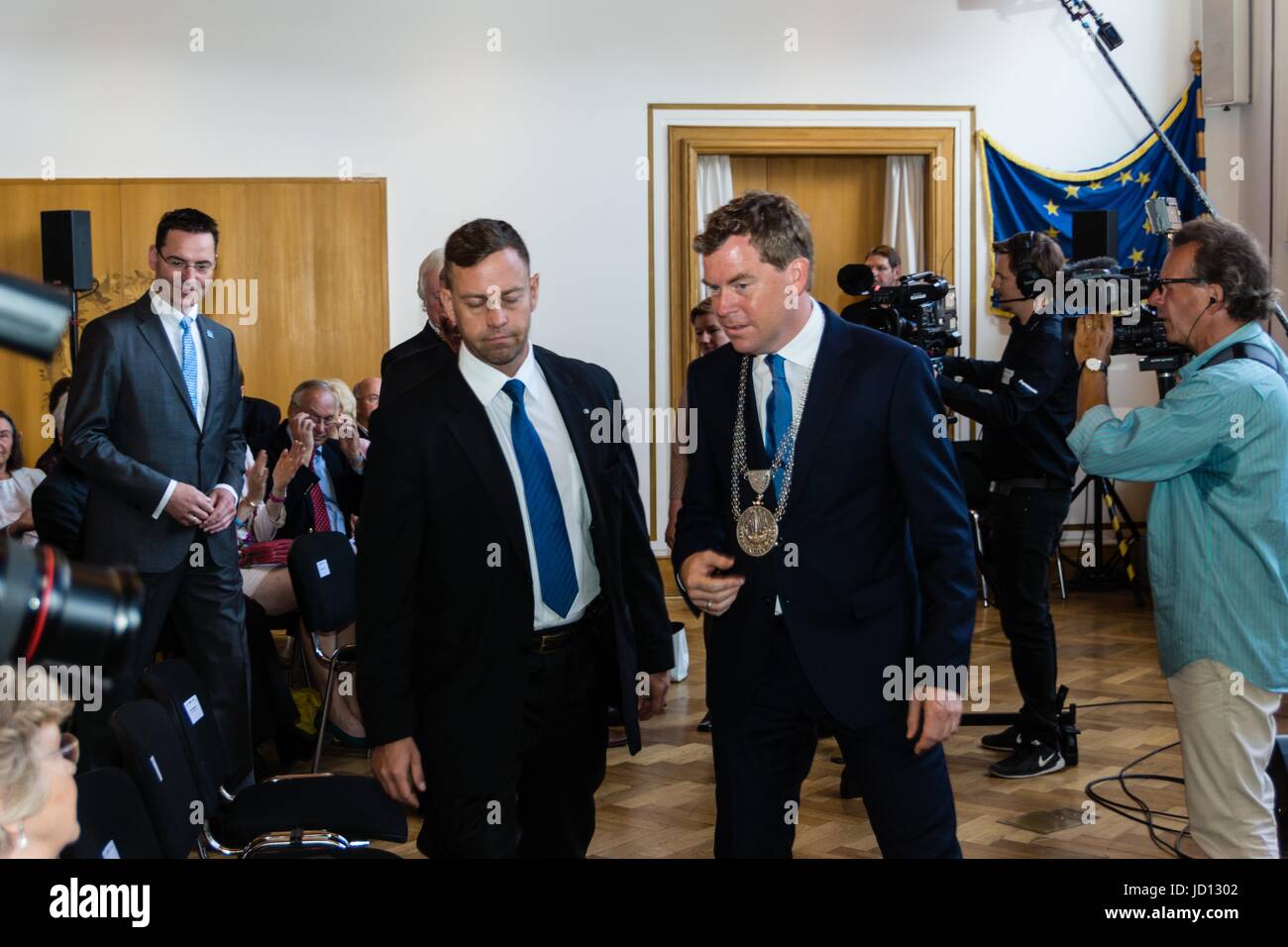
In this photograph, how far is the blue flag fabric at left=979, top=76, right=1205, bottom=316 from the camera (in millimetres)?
9133

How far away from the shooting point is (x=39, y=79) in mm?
8234

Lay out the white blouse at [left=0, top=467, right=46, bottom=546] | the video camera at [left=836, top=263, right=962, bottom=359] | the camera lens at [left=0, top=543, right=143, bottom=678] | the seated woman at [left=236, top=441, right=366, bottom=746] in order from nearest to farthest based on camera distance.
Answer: the camera lens at [left=0, top=543, right=143, bottom=678]
the video camera at [left=836, top=263, right=962, bottom=359]
the seated woman at [left=236, top=441, right=366, bottom=746]
the white blouse at [left=0, top=467, right=46, bottom=546]

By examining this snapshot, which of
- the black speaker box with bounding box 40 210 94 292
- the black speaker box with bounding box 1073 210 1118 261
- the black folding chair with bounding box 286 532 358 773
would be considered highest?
the black speaker box with bounding box 40 210 94 292

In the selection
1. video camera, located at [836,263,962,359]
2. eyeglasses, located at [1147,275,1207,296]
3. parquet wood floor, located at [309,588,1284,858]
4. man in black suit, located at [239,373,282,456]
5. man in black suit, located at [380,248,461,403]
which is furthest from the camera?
man in black suit, located at [239,373,282,456]

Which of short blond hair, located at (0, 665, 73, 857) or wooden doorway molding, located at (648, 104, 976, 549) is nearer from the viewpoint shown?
→ short blond hair, located at (0, 665, 73, 857)

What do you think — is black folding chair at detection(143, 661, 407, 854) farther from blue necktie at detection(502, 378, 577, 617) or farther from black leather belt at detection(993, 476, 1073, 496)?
black leather belt at detection(993, 476, 1073, 496)

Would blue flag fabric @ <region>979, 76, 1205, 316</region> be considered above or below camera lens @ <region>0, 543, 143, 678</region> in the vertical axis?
above

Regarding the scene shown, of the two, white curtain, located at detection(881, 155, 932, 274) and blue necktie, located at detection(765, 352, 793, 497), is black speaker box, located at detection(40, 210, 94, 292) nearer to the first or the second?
white curtain, located at detection(881, 155, 932, 274)

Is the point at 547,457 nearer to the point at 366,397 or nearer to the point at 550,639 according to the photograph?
the point at 550,639

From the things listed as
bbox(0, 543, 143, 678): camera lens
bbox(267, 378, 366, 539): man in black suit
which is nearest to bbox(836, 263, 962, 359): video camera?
bbox(267, 378, 366, 539): man in black suit

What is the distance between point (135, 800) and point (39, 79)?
7061 mm

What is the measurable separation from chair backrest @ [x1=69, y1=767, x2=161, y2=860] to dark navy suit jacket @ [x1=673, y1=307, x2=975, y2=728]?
1.14 meters

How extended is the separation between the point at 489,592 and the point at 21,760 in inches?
36.6
